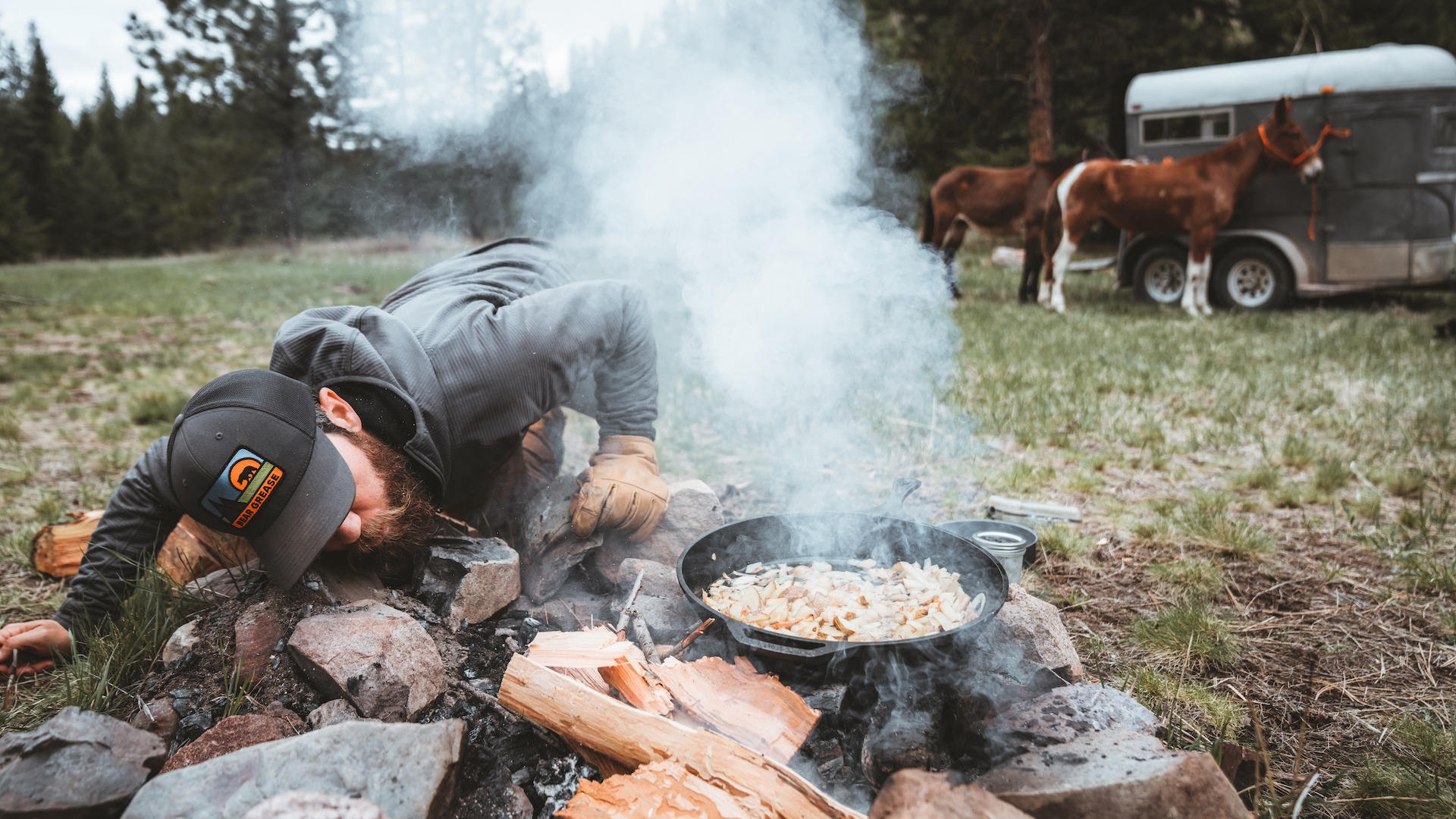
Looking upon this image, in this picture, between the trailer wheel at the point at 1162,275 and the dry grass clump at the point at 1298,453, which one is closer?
the dry grass clump at the point at 1298,453

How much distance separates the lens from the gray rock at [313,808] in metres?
1.26

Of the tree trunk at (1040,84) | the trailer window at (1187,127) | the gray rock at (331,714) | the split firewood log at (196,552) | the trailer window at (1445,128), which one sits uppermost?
the tree trunk at (1040,84)

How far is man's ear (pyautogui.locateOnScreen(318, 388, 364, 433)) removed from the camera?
2.05 m

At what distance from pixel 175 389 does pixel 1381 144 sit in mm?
11703

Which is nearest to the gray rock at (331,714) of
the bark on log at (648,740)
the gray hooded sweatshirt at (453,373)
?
the bark on log at (648,740)

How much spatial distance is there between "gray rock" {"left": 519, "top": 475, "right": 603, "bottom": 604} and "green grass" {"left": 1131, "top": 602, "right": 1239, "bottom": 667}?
176 cm

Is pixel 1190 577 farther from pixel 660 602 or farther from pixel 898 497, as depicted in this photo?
pixel 660 602

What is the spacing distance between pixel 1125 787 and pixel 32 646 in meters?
2.66

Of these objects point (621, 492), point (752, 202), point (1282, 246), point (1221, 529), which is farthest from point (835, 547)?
point (1282, 246)

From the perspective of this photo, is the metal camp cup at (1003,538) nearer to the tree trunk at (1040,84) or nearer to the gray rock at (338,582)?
the gray rock at (338,582)

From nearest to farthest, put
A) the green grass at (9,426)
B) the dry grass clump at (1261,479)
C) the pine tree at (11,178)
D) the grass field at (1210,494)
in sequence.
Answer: the grass field at (1210,494)
the dry grass clump at (1261,479)
the green grass at (9,426)
the pine tree at (11,178)

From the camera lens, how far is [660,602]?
7.46ft

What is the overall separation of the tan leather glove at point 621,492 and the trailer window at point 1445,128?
9.77 metres

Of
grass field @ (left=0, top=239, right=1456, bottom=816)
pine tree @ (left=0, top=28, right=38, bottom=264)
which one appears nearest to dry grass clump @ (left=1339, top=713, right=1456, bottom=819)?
grass field @ (left=0, top=239, right=1456, bottom=816)
